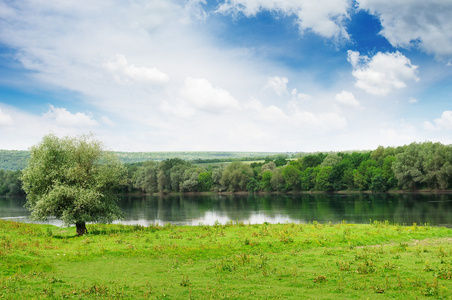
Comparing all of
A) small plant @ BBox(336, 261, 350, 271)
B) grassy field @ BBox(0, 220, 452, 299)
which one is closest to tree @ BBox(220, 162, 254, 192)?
grassy field @ BBox(0, 220, 452, 299)

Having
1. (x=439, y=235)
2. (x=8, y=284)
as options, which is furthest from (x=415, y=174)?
(x=8, y=284)

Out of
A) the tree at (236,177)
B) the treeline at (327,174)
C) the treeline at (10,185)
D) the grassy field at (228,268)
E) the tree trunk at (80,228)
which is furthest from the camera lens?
the treeline at (10,185)

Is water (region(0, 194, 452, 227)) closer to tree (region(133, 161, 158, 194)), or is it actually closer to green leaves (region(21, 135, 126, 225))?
green leaves (region(21, 135, 126, 225))

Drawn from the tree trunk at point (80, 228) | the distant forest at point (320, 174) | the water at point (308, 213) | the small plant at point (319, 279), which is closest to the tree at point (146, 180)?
the distant forest at point (320, 174)

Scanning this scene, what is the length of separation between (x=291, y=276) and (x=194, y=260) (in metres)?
7.70

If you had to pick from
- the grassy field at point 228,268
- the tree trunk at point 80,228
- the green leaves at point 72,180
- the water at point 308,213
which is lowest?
the water at point 308,213

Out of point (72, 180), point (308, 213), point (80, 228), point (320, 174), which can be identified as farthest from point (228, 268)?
point (320, 174)

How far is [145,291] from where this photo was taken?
53.6 ft

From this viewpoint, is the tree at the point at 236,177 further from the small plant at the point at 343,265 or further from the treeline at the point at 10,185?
the small plant at the point at 343,265

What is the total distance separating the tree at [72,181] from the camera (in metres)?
38.0

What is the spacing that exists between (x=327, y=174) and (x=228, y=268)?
A: 132399 millimetres

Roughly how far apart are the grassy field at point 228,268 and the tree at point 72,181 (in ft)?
18.3

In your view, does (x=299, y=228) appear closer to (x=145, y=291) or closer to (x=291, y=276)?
(x=291, y=276)

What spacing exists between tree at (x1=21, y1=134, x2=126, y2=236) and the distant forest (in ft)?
288
